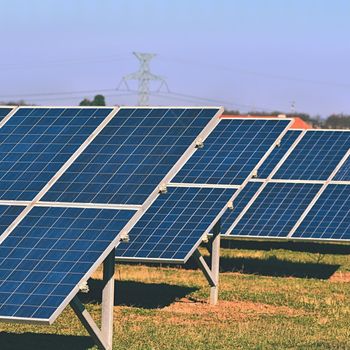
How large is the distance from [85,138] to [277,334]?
19.8ft

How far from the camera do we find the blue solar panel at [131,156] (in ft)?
66.8

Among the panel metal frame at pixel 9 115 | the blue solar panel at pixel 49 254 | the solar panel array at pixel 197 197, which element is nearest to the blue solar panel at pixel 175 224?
the solar panel array at pixel 197 197

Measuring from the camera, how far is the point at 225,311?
27672 mm

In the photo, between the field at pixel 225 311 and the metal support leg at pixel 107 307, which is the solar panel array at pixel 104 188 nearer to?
the metal support leg at pixel 107 307

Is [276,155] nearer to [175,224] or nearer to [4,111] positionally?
[175,224]

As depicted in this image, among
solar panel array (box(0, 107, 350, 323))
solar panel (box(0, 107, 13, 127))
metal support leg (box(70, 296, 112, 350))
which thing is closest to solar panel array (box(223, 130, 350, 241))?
solar panel array (box(0, 107, 350, 323))

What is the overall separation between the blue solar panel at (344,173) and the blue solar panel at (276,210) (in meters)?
1.70

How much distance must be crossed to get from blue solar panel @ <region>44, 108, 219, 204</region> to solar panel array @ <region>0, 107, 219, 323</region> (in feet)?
0.07

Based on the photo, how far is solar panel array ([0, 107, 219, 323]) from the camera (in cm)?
1794

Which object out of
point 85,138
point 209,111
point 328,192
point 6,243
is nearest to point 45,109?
point 85,138

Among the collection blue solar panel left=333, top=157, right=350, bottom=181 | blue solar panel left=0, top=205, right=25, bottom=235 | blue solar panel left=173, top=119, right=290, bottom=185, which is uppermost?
blue solar panel left=333, top=157, right=350, bottom=181

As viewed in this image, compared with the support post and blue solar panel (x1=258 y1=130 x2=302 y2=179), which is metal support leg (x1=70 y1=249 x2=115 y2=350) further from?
blue solar panel (x1=258 y1=130 x2=302 y2=179)

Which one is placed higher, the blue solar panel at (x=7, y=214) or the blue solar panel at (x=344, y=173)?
the blue solar panel at (x=344, y=173)

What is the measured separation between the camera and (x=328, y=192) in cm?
3800
